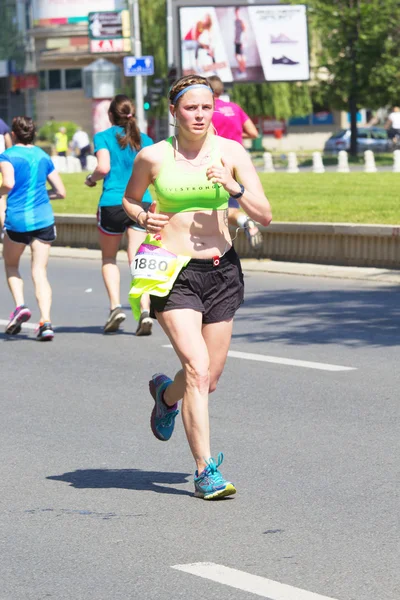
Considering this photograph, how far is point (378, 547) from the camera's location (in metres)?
5.39

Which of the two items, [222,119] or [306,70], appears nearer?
[222,119]

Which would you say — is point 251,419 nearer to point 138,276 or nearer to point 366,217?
point 138,276

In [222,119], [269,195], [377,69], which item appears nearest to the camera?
[222,119]

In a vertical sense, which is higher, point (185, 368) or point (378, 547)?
point (185, 368)

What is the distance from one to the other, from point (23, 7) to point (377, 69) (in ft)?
158

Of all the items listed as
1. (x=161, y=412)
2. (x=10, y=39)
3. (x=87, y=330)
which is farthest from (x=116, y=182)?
(x=10, y=39)

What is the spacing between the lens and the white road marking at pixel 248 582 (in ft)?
15.7

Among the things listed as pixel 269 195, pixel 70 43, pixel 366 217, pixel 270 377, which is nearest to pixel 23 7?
pixel 70 43

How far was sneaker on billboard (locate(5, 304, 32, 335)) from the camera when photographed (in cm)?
1210

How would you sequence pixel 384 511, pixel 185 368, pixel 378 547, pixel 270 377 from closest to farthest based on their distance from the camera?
pixel 378 547 → pixel 384 511 → pixel 185 368 → pixel 270 377

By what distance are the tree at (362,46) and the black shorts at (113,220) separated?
124ft

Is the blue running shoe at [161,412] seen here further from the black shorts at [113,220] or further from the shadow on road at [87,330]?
the shadow on road at [87,330]

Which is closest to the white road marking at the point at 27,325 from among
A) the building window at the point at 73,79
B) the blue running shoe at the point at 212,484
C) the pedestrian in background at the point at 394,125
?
the blue running shoe at the point at 212,484

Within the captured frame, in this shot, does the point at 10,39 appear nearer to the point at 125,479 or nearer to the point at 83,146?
the point at 83,146
